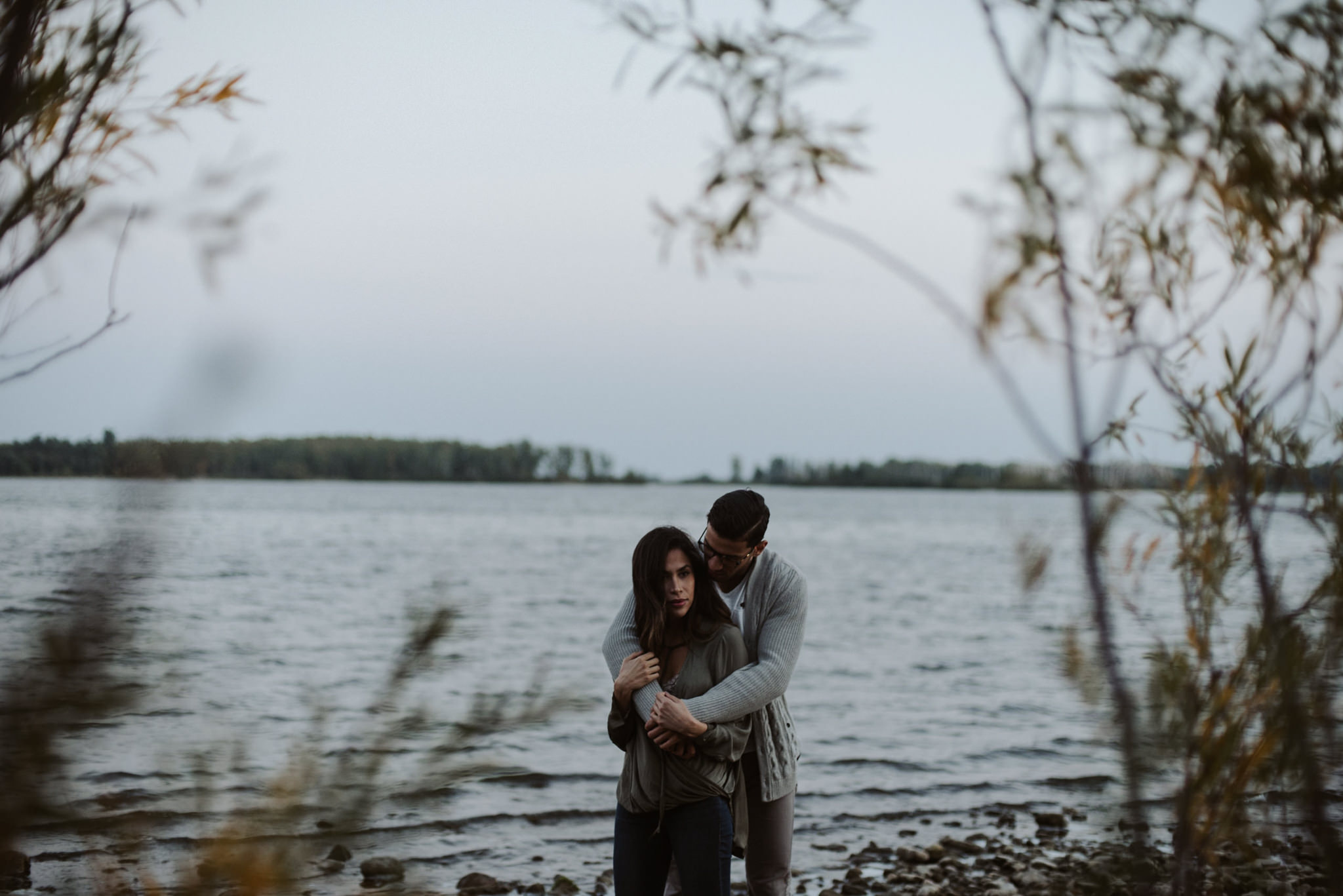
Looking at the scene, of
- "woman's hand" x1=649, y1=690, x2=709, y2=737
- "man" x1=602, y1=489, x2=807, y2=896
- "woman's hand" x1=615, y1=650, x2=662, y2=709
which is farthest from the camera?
"man" x1=602, y1=489, x2=807, y2=896

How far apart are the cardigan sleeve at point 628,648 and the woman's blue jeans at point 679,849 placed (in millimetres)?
428

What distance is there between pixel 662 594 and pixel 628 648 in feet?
0.87

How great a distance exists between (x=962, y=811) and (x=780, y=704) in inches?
266

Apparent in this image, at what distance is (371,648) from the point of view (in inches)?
859

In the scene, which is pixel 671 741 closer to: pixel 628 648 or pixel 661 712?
pixel 661 712

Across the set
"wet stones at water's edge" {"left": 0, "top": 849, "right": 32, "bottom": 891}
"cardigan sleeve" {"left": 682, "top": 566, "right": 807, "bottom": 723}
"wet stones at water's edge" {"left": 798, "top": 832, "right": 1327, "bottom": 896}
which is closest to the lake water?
"wet stones at water's edge" {"left": 0, "top": 849, "right": 32, "bottom": 891}

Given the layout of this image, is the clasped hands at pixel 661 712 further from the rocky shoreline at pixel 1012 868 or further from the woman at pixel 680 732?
the rocky shoreline at pixel 1012 868

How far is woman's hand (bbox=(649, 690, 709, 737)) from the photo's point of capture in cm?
403

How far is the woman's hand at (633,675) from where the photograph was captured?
13.6ft

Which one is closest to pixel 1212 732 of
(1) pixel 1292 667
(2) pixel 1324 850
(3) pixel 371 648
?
(1) pixel 1292 667

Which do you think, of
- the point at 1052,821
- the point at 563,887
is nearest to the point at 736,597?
the point at 563,887

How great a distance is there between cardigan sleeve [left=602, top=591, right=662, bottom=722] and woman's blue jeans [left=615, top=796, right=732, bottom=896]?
0.43m

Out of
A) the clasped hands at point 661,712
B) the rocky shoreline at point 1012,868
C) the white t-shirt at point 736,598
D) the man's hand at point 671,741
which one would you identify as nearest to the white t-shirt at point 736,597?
the white t-shirt at point 736,598

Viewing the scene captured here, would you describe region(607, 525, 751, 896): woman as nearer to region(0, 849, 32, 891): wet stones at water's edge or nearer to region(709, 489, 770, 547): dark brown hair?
region(709, 489, 770, 547): dark brown hair
